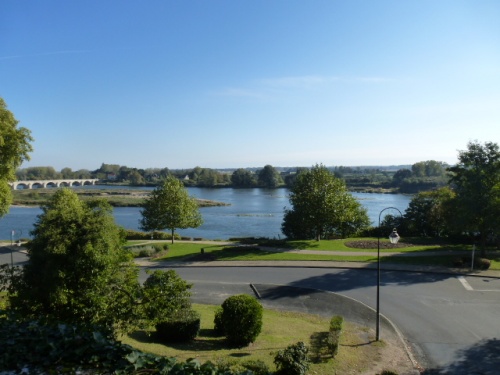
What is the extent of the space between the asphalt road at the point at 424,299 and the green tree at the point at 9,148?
10.3 meters

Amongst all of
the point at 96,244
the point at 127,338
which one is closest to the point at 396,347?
the point at 127,338

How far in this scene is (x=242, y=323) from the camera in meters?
14.1

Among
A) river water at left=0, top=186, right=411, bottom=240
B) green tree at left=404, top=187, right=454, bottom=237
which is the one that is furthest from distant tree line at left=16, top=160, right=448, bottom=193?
green tree at left=404, top=187, right=454, bottom=237

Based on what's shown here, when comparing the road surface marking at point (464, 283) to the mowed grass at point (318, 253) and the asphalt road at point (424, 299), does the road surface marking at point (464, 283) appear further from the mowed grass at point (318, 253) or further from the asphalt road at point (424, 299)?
the mowed grass at point (318, 253)

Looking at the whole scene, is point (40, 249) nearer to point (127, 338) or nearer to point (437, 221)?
point (127, 338)

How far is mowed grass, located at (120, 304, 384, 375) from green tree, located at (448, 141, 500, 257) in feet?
54.8

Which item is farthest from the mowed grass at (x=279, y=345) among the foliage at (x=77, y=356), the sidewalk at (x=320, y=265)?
the sidewalk at (x=320, y=265)

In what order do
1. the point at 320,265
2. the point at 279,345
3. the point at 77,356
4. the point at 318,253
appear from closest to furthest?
Result: the point at 77,356 → the point at 279,345 → the point at 320,265 → the point at 318,253

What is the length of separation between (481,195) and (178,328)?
951 inches

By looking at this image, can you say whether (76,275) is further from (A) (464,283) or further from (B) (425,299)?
(A) (464,283)

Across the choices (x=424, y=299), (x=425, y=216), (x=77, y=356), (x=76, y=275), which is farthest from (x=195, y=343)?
(x=425, y=216)

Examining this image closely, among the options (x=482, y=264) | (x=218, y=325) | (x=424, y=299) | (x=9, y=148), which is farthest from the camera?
(x=482, y=264)

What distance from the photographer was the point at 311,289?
22.0 meters

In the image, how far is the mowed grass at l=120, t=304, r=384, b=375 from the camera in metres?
12.5
